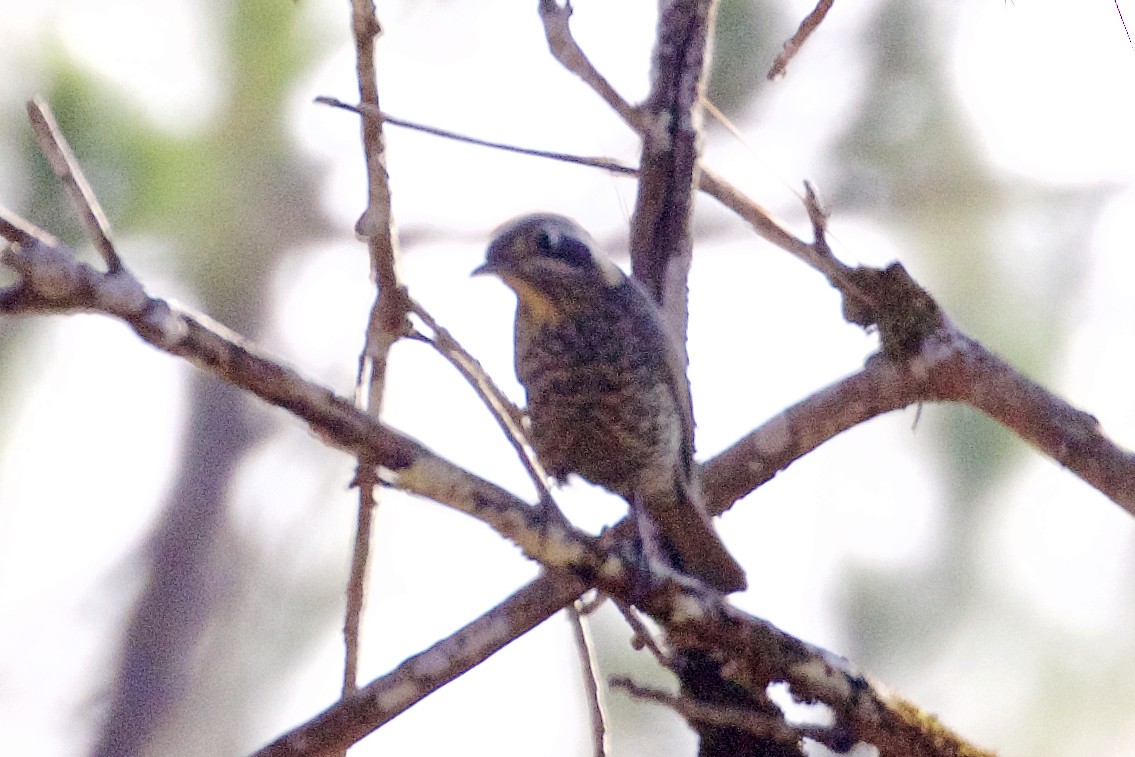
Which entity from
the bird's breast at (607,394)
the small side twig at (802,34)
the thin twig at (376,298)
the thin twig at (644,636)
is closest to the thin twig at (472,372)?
the thin twig at (376,298)

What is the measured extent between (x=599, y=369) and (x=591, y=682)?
673 millimetres

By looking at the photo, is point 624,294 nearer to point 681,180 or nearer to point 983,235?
point 681,180

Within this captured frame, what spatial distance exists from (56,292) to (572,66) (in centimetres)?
126

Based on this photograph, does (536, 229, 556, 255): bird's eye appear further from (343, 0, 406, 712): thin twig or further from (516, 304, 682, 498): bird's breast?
(343, 0, 406, 712): thin twig

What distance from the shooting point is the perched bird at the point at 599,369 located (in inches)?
94.8

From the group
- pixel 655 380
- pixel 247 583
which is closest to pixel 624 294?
pixel 655 380

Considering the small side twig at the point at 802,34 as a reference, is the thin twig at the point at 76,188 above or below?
below

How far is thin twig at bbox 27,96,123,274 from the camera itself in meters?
1.22

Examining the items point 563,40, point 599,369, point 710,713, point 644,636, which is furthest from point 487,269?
point 710,713

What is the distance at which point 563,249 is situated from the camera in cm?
245

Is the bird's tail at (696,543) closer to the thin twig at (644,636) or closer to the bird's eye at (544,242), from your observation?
the thin twig at (644,636)

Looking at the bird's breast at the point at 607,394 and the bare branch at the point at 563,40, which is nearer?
the bare branch at the point at 563,40

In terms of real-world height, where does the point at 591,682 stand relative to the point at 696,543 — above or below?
below

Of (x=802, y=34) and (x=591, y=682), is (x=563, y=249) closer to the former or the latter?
(x=802, y=34)
